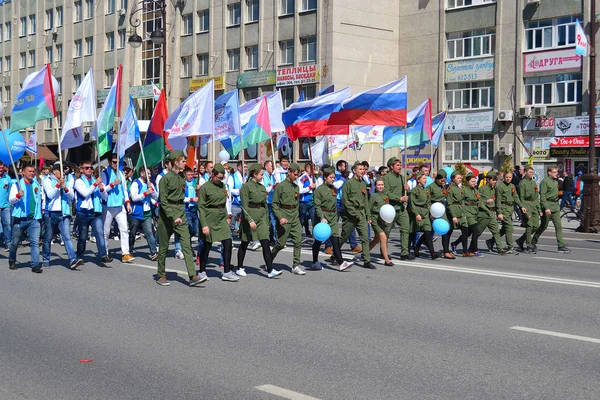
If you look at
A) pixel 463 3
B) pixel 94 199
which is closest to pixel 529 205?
pixel 94 199

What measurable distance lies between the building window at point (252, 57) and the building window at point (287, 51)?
6.70 feet

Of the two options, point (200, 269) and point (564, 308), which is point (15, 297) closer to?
point (200, 269)

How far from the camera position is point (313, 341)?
757 cm

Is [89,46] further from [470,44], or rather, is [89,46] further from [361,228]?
[361,228]

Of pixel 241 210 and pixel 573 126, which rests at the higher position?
pixel 573 126

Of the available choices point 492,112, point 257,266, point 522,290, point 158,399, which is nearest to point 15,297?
point 257,266

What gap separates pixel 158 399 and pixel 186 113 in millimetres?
9671

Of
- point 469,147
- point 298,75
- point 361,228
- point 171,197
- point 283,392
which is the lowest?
point 283,392

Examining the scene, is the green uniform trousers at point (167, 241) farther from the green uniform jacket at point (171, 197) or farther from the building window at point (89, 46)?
the building window at point (89, 46)

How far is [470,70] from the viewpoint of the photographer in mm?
39438

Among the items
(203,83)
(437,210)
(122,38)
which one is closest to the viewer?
(437,210)

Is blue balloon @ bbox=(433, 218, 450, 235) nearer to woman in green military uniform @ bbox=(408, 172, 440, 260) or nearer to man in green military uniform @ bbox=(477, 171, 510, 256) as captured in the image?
woman in green military uniform @ bbox=(408, 172, 440, 260)

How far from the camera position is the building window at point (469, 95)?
1531 inches

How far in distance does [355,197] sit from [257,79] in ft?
109
